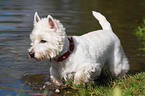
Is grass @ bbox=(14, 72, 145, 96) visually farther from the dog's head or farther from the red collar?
the dog's head

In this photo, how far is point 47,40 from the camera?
4895 millimetres

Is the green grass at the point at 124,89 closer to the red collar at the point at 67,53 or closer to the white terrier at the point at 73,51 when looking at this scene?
the white terrier at the point at 73,51

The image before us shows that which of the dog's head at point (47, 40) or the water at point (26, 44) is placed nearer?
the dog's head at point (47, 40)

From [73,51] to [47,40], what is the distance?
2.08 ft

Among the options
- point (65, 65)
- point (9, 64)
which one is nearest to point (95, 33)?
point (65, 65)

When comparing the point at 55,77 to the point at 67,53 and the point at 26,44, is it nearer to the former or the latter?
the point at 67,53

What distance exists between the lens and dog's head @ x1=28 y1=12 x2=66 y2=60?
4867mm

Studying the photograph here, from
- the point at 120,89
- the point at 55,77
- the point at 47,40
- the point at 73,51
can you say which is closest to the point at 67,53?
the point at 73,51

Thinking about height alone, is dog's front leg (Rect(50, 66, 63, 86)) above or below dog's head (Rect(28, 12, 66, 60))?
below

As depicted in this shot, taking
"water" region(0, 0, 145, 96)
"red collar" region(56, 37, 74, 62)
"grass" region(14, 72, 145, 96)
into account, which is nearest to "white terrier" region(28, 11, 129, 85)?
"red collar" region(56, 37, 74, 62)

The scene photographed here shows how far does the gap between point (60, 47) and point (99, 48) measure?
3.61 ft

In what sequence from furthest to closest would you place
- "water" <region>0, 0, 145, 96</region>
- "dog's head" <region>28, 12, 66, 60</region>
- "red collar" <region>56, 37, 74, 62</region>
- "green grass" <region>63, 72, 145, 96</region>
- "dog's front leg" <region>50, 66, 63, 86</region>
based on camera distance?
"water" <region>0, 0, 145, 96</region> → "dog's front leg" <region>50, 66, 63, 86</region> → "red collar" <region>56, 37, 74, 62</region> → "dog's head" <region>28, 12, 66, 60</region> → "green grass" <region>63, 72, 145, 96</region>

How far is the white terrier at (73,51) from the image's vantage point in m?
4.90

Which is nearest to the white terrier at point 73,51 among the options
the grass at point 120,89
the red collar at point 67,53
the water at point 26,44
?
the red collar at point 67,53
